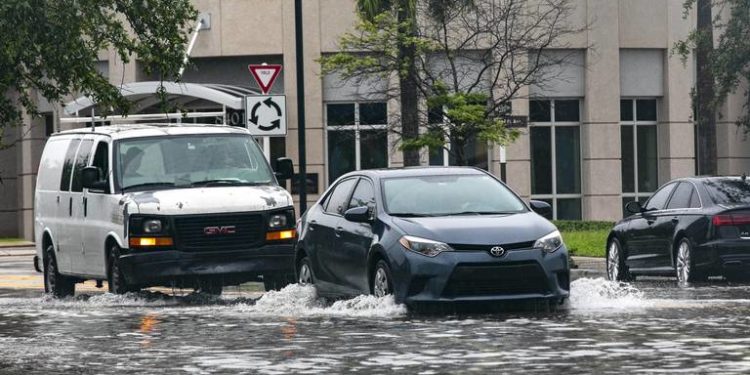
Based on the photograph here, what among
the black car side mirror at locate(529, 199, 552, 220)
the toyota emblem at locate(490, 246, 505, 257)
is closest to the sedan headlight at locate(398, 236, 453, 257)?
the toyota emblem at locate(490, 246, 505, 257)

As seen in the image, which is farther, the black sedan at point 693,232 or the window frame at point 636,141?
the window frame at point 636,141

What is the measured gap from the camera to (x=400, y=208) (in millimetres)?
16953

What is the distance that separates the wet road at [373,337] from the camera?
11781mm

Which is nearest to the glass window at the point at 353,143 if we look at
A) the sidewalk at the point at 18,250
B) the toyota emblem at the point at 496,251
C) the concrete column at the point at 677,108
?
the concrete column at the point at 677,108

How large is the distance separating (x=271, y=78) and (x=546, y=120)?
1854 cm

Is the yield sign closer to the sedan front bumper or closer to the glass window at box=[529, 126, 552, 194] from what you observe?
the sedan front bumper

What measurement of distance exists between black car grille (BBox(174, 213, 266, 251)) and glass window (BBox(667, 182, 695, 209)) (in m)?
5.79

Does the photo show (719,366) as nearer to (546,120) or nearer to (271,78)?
(271,78)

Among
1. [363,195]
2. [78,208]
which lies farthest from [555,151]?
[363,195]

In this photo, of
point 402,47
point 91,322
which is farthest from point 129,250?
point 402,47

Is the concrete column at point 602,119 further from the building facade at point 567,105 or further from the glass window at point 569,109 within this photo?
the glass window at point 569,109

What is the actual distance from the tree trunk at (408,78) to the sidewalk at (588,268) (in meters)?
4.76

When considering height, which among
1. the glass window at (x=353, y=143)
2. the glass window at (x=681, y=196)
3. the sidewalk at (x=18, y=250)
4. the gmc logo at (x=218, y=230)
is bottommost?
the sidewalk at (x=18, y=250)

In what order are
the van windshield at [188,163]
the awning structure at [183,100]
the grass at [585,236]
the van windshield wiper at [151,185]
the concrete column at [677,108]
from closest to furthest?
the van windshield wiper at [151,185] → the van windshield at [188,163] → the grass at [585,236] → the awning structure at [183,100] → the concrete column at [677,108]
